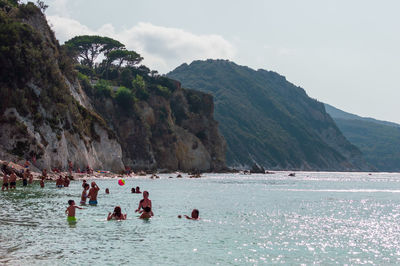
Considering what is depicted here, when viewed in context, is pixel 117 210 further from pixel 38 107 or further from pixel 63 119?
pixel 63 119

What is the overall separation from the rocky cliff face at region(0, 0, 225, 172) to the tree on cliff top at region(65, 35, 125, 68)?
2446 cm

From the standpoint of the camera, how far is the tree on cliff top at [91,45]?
154875 millimetres

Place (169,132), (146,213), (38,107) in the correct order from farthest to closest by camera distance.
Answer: (169,132), (38,107), (146,213)

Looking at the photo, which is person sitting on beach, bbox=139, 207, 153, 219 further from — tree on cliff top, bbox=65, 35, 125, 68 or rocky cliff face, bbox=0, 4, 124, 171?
tree on cliff top, bbox=65, 35, 125, 68

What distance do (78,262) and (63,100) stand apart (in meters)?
73.6

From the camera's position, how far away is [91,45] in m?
158

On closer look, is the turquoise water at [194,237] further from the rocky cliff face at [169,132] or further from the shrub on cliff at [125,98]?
the shrub on cliff at [125,98]

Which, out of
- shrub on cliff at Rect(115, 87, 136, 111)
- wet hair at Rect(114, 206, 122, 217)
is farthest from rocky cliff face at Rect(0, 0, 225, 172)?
wet hair at Rect(114, 206, 122, 217)

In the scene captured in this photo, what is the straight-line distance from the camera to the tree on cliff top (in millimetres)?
154875

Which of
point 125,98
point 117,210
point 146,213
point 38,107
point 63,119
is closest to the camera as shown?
point 117,210

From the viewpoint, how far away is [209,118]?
16450 cm

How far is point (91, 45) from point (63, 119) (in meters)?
77.1

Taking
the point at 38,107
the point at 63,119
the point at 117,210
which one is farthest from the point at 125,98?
the point at 117,210

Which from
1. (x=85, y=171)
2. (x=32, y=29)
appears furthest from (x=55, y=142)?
(x=32, y=29)
